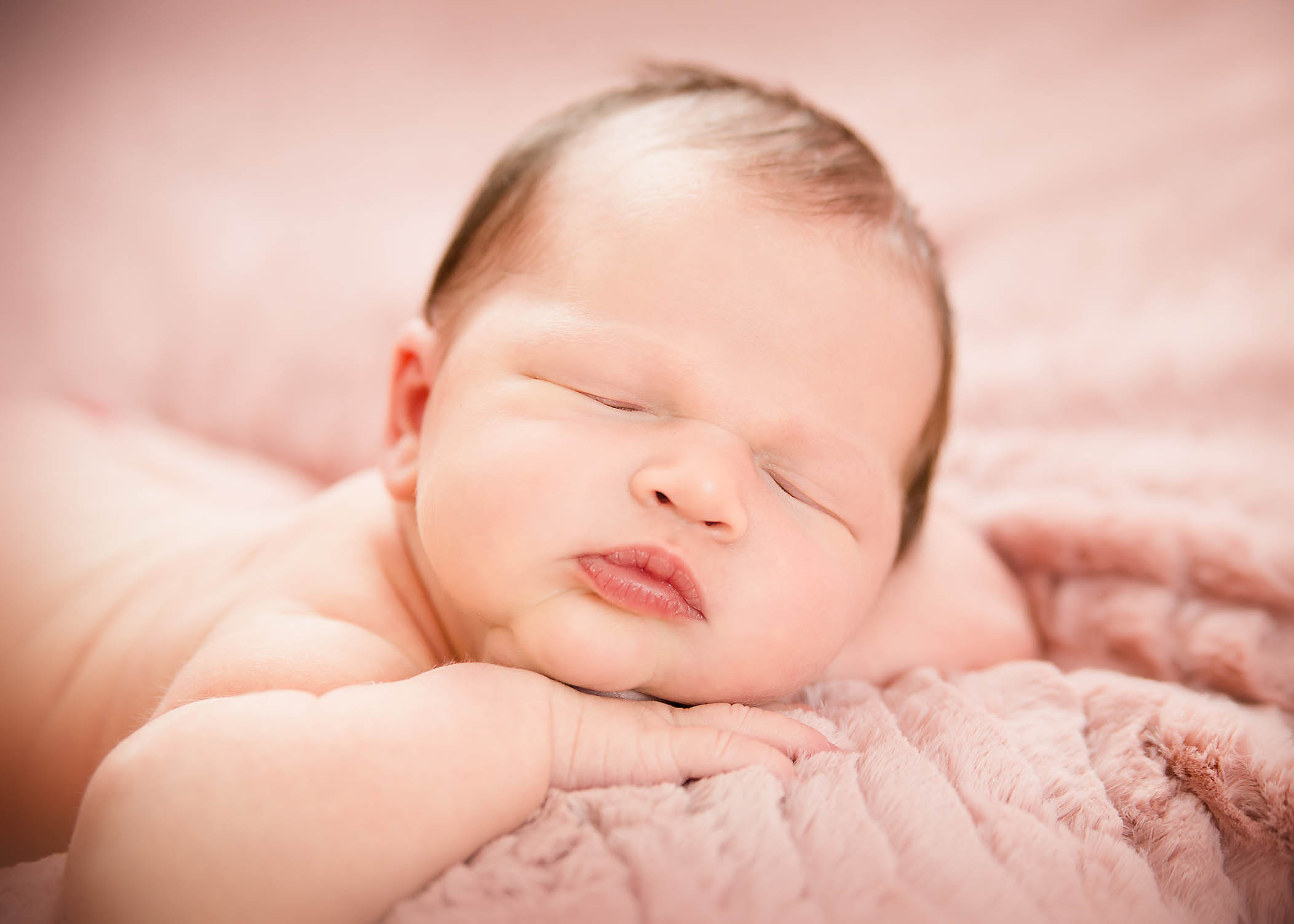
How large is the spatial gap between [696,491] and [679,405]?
0.35ft

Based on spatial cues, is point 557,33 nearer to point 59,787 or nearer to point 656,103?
point 656,103

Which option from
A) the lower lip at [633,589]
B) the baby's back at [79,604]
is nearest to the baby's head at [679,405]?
the lower lip at [633,589]

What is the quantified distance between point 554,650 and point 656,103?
646 mm

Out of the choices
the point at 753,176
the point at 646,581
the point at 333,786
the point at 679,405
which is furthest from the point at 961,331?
the point at 333,786

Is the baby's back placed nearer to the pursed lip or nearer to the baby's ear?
the baby's ear

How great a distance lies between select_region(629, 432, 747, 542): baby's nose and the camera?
71 centimetres

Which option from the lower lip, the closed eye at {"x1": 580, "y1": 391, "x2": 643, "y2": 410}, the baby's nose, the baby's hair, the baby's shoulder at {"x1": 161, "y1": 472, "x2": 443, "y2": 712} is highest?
the baby's hair

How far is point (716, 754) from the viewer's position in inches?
27.6

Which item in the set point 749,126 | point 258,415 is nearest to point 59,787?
point 258,415

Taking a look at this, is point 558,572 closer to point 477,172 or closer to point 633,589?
point 633,589

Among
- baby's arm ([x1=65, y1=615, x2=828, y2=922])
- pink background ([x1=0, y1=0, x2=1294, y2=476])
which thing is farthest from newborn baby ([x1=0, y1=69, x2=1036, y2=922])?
pink background ([x1=0, y1=0, x2=1294, y2=476])

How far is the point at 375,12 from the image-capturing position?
2.22 m

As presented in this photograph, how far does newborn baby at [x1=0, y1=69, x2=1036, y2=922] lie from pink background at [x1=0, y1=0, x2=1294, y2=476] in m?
0.65

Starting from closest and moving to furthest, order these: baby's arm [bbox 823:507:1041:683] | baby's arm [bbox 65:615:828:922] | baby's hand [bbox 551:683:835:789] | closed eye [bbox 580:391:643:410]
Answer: baby's arm [bbox 65:615:828:922] < baby's hand [bbox 551:683:835:789] < closed eye [bbox 580:391:643:410] < baby's arm [bbox 823:507:1041:683]
